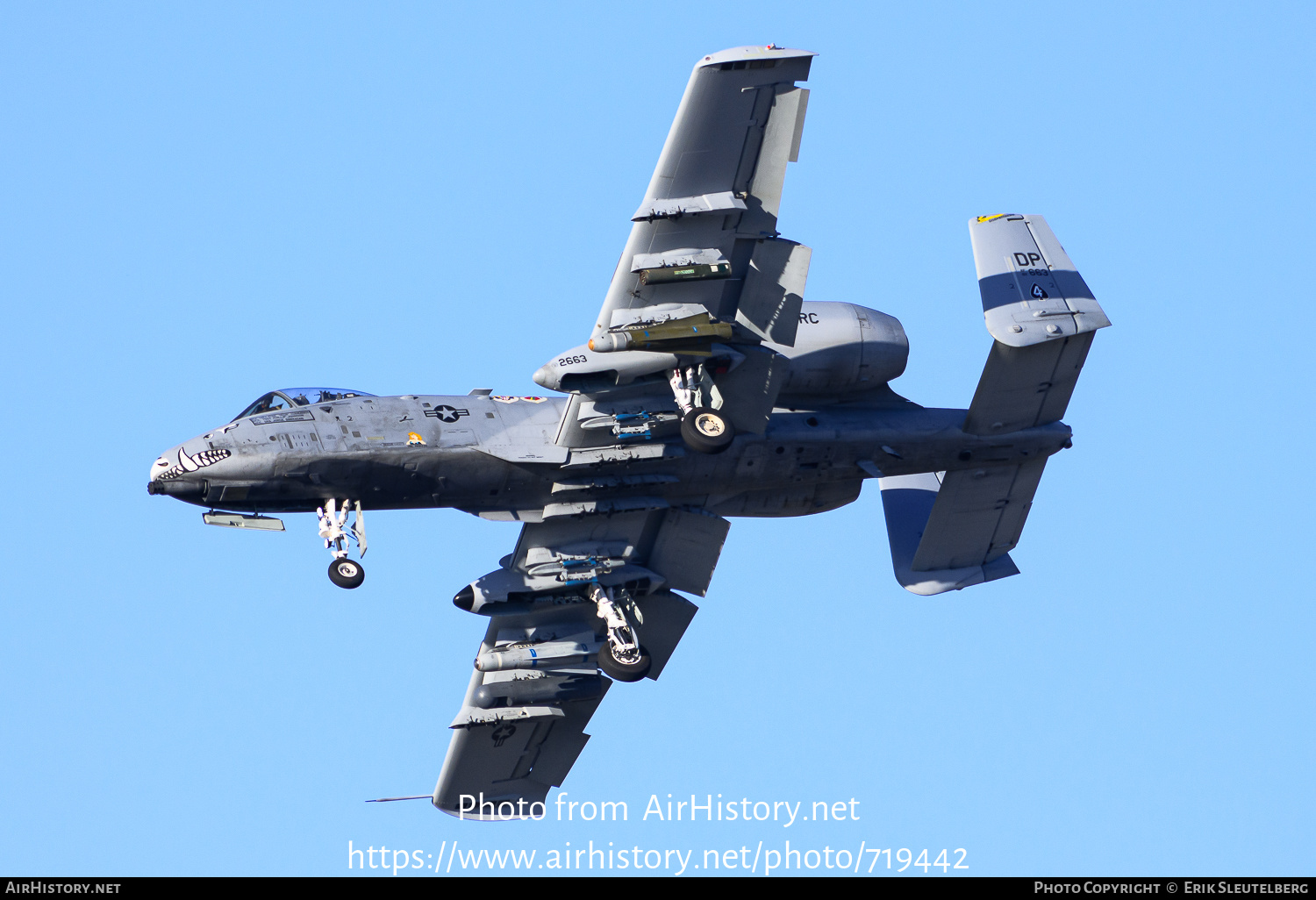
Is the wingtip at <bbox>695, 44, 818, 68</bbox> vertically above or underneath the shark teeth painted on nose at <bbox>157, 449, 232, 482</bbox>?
above

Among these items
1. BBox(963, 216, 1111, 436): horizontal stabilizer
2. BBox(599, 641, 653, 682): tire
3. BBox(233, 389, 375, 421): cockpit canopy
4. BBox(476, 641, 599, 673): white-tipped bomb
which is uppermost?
BBox(963, 216, 1111, 436): horizontal stabilizer

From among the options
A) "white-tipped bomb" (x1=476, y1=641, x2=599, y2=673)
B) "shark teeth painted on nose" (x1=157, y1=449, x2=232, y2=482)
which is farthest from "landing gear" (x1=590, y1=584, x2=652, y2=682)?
"shark teeth painted on nose" (x1=157, y1=449, x2=232, y2=482)

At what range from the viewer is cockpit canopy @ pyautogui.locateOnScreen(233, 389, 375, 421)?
30.6 m

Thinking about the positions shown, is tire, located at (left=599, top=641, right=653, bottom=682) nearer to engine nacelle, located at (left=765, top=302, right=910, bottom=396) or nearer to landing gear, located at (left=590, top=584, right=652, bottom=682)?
landing gear, located at (left=590, top=584, right=652, bottom=682)

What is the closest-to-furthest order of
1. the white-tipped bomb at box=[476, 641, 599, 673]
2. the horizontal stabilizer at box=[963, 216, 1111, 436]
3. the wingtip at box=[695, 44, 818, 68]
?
1. the wingtip at box=[695, 44, 818, 68]
2. the horizontal stabilizer at box=[963, 216, 1111, 436]
3. the white-tipped bomb at box=[476, 641, 599, 673]

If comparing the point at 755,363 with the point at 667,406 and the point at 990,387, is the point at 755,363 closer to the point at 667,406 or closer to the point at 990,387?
the point at 667,406

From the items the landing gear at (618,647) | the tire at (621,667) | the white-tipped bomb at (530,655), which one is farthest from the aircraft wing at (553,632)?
the tire at (621,667)

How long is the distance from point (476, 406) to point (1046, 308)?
10.1 meters

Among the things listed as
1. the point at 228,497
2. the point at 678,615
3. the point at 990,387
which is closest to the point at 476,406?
the point at 228,497

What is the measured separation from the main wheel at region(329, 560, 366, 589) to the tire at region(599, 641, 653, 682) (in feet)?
17.3

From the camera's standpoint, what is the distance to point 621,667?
33344 mm

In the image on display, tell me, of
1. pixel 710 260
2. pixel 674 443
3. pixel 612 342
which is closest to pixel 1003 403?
pixel 674 443

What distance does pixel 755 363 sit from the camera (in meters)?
31.0
